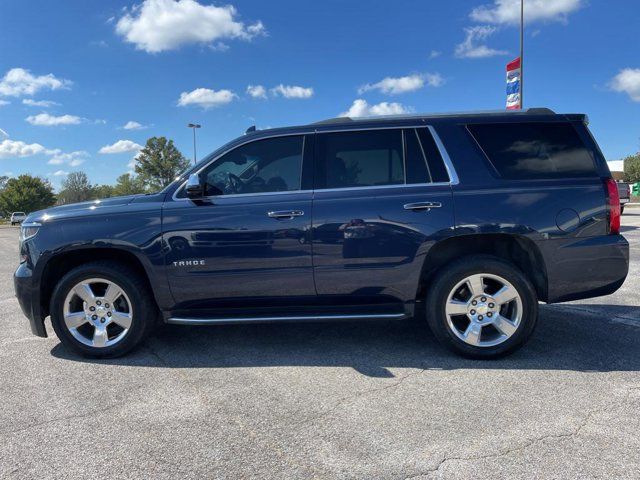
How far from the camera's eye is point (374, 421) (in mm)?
2879

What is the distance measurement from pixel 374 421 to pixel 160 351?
224cm

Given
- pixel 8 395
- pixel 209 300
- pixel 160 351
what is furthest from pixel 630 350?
pixel 8 395

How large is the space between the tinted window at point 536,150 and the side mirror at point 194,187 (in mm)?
2328

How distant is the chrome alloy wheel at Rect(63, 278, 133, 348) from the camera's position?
13.1 feet

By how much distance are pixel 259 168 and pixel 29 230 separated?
204 centimetres

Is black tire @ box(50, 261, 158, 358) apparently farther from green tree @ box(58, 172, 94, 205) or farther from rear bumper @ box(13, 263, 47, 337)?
green tree @ box(58, 172, 94, 205)

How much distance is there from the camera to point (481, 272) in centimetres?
380

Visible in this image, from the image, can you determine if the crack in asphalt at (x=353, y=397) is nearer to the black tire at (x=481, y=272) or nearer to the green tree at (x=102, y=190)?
the black tire at (x=481, y=272)

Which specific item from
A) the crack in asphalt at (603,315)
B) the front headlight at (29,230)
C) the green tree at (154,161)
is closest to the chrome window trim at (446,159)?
the crack in asphalt at (603,315)

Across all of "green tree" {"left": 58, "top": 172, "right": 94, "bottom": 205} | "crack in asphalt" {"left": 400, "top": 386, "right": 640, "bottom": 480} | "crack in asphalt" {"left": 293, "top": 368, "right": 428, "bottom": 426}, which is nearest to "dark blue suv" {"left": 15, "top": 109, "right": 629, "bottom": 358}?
"crack in asphalt" {"left": 293, "top": 368, "right": 428, "bottom": 426}

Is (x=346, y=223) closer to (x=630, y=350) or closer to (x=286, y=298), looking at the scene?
(x=286, y=298)

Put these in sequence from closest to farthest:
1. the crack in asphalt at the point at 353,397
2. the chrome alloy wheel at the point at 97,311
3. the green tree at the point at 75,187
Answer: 1. the crack in asphalt at the point at 353,397
2. the chrome alloy wheel at the point at 97,311
3. the green tree at the point at 75,187

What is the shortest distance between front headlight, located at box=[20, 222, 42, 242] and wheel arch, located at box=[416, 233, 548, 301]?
10.7ft

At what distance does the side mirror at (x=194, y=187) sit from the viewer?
3.79 metres
